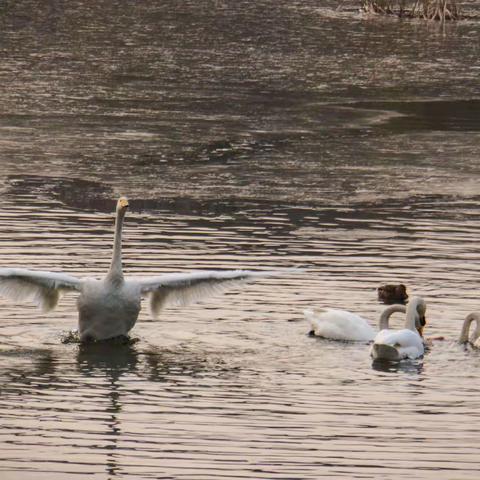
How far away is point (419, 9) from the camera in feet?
153

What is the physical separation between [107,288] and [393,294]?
2.75 meters

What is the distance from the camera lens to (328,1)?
5116cm

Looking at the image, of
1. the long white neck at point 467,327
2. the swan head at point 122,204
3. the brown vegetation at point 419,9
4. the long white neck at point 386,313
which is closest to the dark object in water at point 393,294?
the long white neck at point 386,313

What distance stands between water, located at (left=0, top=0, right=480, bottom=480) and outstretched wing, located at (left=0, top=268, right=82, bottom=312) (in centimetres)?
29

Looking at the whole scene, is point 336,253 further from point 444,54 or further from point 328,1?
point 328,1

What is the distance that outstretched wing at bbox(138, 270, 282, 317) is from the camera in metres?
15.1

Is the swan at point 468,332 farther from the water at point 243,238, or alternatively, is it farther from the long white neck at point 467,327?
the water at point 243,238

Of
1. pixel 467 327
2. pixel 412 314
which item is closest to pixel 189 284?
pixel 412 314

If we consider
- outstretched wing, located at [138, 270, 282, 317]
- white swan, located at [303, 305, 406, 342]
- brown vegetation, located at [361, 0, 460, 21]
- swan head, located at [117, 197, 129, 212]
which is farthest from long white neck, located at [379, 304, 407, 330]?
brown vegetation, located at [361, 0, 460, 21]

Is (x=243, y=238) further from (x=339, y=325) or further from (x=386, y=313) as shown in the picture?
(x=339, y=325)

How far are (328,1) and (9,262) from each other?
35.3m

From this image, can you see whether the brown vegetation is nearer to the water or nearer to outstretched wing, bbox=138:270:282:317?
the water

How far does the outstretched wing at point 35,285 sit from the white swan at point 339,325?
202cm

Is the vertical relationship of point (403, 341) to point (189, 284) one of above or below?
below
